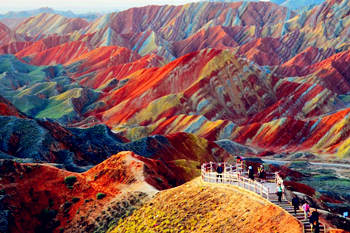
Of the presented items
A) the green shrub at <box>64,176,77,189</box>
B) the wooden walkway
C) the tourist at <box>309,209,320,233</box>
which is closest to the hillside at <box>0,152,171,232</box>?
the green shrub at <box>64,176,77,189</box>

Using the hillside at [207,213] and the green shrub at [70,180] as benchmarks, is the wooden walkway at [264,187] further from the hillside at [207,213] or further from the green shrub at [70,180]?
the green shrub at [70,180]

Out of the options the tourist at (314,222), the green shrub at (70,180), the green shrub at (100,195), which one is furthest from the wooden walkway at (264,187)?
the green shrub at (70,180)

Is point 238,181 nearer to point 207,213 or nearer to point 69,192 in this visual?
point 207,213

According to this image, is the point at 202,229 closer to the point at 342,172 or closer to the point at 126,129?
the point at 342,172

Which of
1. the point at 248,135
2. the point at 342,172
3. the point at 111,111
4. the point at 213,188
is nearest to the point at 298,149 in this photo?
the point at 248,135

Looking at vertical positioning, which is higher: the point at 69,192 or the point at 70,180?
→ the point at 70,180

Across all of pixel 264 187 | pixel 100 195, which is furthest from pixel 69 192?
pixel 264 187

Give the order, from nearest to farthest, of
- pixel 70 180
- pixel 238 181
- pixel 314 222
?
pixel 314 222
pixel 238 181
pixel 70 180

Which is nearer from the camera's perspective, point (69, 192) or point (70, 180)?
point (69, 192)
